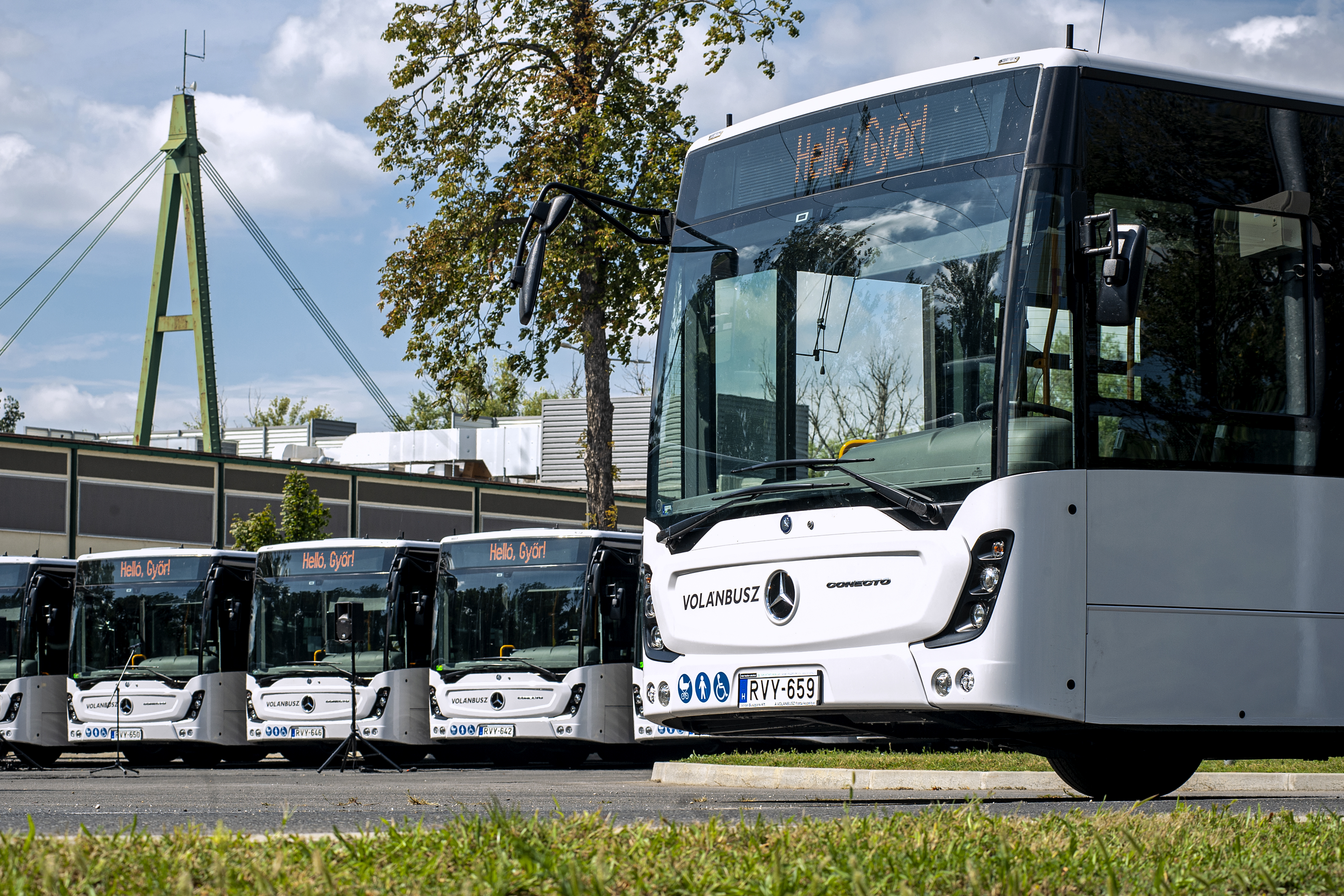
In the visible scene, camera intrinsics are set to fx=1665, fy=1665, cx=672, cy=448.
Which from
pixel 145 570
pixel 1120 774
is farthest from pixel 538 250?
pixel 145 570

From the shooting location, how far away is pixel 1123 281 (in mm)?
7500

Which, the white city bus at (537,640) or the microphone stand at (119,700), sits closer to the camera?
the white city bus at (537,640)

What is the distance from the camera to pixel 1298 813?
857cm

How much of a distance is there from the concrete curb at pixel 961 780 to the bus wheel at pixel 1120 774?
2.92 metres

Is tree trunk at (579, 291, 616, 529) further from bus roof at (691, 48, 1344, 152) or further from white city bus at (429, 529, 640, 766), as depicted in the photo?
bus roof at (691, 48, 1344, 152)

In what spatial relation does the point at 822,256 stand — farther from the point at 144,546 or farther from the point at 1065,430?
the point at 144,546

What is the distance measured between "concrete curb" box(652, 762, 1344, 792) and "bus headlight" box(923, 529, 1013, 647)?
18.6 ft

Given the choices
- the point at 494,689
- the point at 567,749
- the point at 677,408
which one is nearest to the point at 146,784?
the point at 494,689

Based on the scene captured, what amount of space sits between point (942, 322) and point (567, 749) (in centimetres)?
1571

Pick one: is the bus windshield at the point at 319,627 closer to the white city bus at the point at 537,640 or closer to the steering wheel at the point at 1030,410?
the white city bus at the point at 537,640

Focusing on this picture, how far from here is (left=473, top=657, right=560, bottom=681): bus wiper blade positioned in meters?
21.2

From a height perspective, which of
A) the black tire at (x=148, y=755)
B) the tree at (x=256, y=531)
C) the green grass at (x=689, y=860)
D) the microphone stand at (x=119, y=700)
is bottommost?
the black tire at (x=148, y=755)

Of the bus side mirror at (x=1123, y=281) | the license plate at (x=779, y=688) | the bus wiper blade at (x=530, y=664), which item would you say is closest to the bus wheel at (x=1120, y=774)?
the license plate at (x=779, y=688)

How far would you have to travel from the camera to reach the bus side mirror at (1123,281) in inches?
295
